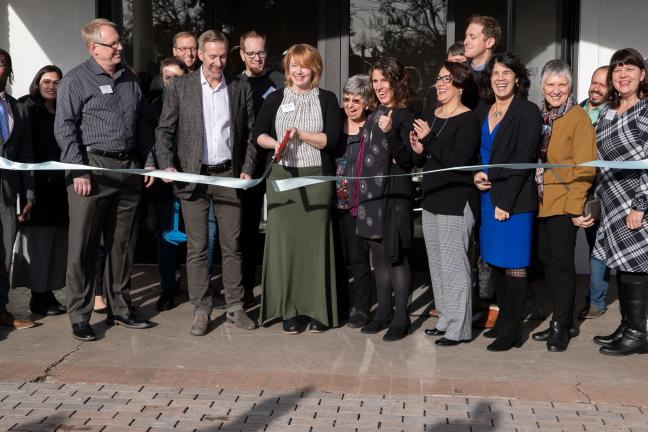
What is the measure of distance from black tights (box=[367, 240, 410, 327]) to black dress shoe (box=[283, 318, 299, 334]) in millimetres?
575

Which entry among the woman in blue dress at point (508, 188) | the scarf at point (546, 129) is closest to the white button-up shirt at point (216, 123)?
the woman in blue dress at point (508, 188)

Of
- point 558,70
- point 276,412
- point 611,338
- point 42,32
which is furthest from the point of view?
point 42,32

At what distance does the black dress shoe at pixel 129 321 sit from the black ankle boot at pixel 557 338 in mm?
2808

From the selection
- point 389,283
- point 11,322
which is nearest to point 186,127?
point 389,283

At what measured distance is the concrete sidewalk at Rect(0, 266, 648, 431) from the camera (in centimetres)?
459

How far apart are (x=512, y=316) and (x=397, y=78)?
175cm

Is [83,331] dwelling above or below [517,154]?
below

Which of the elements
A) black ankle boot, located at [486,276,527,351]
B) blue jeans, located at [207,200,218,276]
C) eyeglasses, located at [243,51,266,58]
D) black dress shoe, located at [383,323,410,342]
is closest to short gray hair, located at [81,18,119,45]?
eyeglasses, located at [243,51,266,58]

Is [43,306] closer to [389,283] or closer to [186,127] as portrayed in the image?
[186,127]

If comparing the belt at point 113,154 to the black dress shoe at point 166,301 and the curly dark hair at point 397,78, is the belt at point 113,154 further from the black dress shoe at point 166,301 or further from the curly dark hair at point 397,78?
the curly dark hair at point 397,78

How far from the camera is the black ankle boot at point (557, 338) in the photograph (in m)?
5.84

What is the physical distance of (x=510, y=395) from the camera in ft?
16.2

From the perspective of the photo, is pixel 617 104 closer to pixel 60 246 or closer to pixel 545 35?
pixel 545 35

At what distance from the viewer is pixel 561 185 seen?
5684 mm
